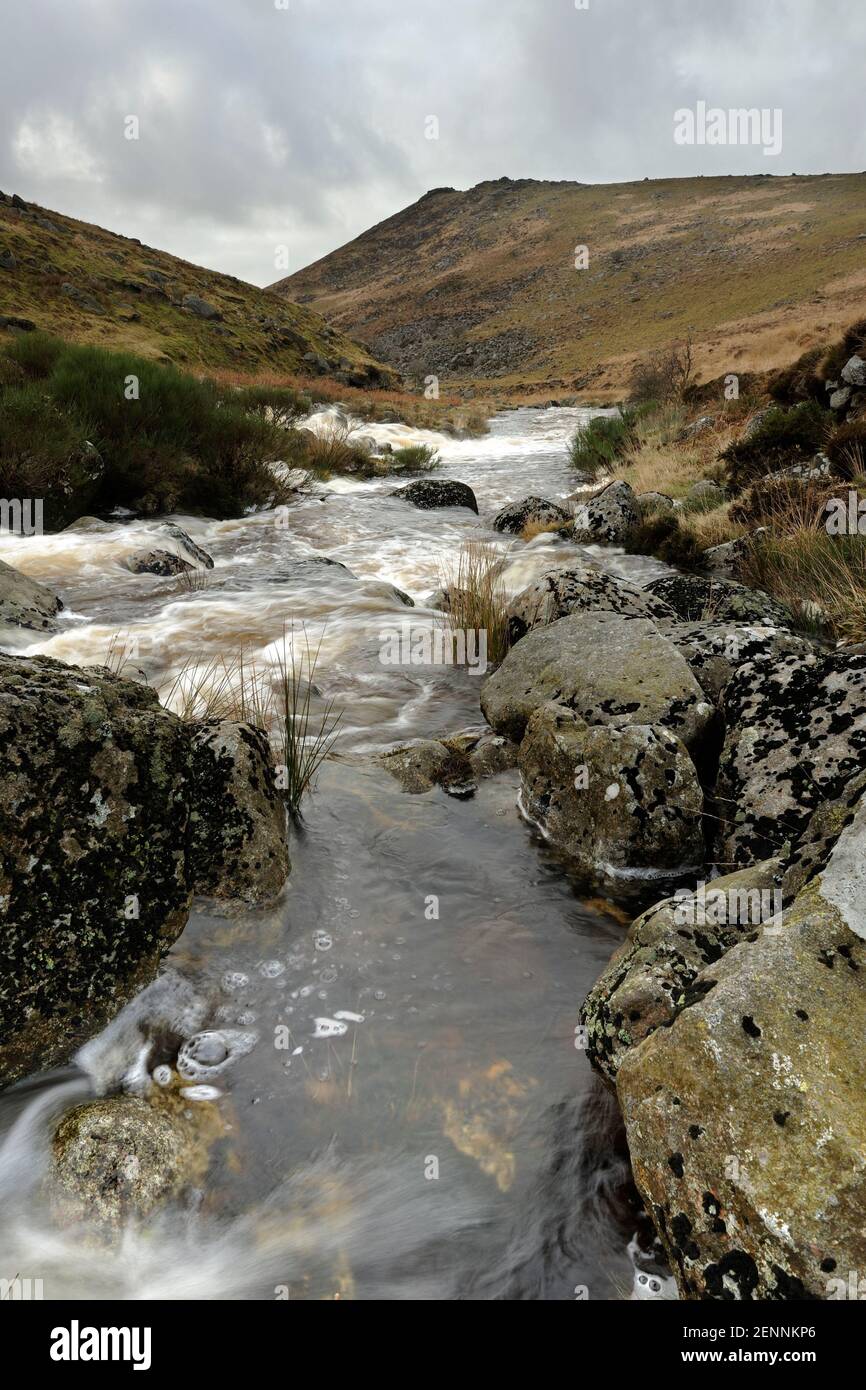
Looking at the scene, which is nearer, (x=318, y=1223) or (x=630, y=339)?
(x=318, y=1223)

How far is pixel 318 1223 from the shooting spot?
7.04ft

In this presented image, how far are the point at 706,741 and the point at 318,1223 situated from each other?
3067 millimetres

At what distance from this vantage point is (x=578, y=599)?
19.5 ft

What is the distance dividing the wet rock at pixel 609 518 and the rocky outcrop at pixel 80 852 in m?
8.95

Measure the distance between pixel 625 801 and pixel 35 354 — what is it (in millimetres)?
14654

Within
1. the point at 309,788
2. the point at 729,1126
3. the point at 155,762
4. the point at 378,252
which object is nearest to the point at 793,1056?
the point at 729,1126

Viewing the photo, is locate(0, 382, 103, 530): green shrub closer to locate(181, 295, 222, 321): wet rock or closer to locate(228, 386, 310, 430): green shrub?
locate(228, 386, 310, 430): green shrub

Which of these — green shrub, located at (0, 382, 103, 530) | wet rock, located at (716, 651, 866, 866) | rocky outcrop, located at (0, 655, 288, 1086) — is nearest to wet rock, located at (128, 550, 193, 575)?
green shrub, located at (0, 382, 103, 530)

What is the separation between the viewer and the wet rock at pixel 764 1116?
4.97 ft

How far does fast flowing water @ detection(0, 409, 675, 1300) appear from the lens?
2.04 meters

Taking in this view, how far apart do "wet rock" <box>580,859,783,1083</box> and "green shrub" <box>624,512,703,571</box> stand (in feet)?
23.2

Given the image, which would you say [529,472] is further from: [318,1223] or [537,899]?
[318,1223]

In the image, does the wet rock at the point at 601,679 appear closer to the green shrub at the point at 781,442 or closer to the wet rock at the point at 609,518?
the wet rock at the point at 609,518

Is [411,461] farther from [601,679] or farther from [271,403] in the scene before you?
[601,679]
